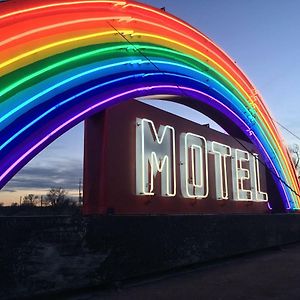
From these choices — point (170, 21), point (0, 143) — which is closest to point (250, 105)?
point (170, 21)

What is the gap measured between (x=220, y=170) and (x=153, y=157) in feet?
14.2

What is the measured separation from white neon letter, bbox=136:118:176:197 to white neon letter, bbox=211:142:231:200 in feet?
9.62

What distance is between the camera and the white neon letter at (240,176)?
16869 millimetres

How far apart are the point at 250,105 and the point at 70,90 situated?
9.41 m

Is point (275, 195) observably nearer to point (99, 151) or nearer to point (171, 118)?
point (171, 118)

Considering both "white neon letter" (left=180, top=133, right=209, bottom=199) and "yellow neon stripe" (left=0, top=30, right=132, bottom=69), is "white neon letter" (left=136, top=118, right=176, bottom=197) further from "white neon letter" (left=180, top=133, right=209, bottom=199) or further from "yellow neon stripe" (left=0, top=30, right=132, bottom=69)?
"yellow neon stripe" (left=0, top=30, right=132, bottom=69)

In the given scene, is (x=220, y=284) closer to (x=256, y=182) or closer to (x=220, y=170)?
(x=220, y=170)

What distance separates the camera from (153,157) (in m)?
12.1

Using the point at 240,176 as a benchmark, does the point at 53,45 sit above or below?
above

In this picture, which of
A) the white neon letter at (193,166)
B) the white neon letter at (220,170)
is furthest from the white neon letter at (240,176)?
the white neon letter at (193,166)

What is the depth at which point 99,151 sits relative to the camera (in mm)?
10656

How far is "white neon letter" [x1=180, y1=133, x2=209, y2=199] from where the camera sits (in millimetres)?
13570

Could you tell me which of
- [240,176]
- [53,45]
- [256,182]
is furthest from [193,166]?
[53,45]

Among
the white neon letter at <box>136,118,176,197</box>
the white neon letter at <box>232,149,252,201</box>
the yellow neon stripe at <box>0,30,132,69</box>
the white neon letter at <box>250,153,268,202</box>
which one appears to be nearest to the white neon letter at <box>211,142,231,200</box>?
the white neon letter at <box>232,149,252,201</box>
